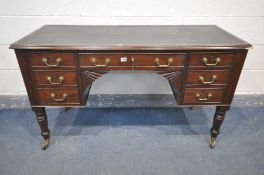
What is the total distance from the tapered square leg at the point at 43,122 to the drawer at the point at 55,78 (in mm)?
228

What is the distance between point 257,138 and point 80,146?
4.65 ft

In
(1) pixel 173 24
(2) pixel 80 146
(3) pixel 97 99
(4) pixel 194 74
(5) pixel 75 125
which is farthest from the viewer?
Answer: (3) pixel 97 99

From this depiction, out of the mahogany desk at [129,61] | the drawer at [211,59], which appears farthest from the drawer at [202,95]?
the drawer at [211,59]

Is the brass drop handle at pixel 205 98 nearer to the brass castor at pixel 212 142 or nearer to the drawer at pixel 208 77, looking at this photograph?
the drawer at pixel 208 77

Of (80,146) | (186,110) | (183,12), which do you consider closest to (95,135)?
(80,146)

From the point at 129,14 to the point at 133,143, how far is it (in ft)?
3.36

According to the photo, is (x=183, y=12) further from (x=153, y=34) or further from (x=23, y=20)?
(x=23, y=20)

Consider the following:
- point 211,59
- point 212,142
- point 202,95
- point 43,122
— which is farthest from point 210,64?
point 43,122

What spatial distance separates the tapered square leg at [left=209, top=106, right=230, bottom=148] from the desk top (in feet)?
Result: 1.49

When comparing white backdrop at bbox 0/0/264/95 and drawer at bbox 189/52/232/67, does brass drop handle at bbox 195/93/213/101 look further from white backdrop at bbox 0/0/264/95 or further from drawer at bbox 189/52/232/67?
white backdrop at bbox 0/0/264/95

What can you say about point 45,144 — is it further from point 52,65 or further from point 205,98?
point 205,98

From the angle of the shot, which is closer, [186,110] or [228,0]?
[228,0]

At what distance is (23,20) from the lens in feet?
5.54

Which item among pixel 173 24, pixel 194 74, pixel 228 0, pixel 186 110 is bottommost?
pixel 186 110
